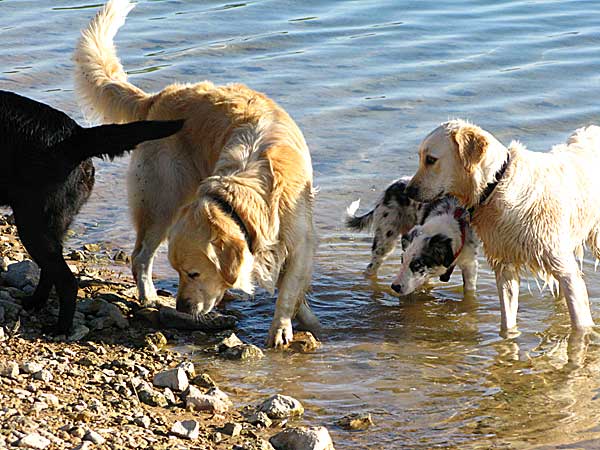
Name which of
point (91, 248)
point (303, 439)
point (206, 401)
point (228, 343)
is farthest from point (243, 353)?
point (91, 248)

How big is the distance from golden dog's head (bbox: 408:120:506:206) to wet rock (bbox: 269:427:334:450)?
1940 millimetres

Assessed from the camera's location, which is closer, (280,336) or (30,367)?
(30,367)

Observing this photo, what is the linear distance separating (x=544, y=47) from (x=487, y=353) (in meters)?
7.19

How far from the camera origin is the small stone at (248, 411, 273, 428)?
523 cm

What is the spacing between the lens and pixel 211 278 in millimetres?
6121

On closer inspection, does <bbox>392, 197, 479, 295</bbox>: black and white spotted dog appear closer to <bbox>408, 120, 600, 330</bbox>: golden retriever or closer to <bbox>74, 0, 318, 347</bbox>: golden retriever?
<bbox>408, 120, 600, 330</bbox>: golden retriever

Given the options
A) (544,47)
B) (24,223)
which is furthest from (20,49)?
(24,223)

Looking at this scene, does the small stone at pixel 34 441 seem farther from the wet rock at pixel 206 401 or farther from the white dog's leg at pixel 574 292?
the white dog's leg at pixel 574 292

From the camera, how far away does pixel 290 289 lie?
6398 mm

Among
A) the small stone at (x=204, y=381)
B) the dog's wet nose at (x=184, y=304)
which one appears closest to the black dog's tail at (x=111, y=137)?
the dog's wet nose at (x=184, y=304)

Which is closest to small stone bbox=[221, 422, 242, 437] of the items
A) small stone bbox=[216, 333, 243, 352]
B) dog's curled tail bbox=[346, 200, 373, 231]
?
small stone bbox=[216, 333, 243, 352]

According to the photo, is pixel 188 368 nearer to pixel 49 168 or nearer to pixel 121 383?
pixel 121 383

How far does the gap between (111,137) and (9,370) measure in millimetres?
1580

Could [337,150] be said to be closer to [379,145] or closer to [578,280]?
[379,145]
